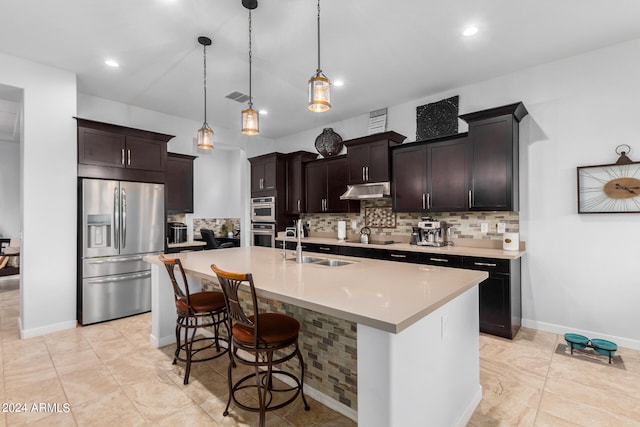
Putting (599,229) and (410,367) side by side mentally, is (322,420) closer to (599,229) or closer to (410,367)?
(410,367)

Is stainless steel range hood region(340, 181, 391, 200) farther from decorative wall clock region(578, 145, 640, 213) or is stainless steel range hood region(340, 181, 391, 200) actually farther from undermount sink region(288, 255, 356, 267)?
decorative wall clock region(578, 145, 640, 213)

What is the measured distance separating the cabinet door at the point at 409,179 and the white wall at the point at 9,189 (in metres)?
7.93

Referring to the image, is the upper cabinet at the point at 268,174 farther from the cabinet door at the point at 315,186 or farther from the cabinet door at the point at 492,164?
the cabinet door at the point at 492,164

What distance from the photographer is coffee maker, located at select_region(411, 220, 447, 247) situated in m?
4.05

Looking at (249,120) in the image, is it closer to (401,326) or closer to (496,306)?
(401,326)

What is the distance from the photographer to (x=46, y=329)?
348 centimetres

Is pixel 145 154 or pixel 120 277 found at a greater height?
pixel 145 154

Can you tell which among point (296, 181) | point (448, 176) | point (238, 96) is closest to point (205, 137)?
point (238, 96)

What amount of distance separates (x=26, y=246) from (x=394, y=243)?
448cm

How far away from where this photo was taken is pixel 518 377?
97.9 inches

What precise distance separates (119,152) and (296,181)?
9.18 feet

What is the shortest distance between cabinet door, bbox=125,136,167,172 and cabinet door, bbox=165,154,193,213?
80cm

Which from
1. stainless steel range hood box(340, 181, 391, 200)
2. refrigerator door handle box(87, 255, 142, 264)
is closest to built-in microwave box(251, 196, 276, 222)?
stainless steel range hood box(340, 181, 391, 200)

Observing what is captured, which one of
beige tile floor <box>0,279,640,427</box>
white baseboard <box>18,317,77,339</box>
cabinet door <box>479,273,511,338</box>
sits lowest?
beige tile floor <box>0,279,640,427</box>
